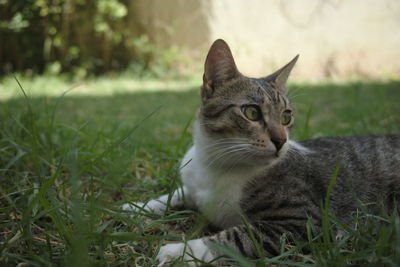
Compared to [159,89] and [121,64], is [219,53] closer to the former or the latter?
[159,89]

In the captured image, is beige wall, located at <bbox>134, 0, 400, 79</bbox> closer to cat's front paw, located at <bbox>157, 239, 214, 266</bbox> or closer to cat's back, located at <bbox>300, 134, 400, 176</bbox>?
cat's back, located at <bbox>300, 134, 400, 176</bbox>

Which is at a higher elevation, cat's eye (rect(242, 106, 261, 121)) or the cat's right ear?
the cat's right ear

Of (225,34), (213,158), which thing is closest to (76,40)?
(225,34)

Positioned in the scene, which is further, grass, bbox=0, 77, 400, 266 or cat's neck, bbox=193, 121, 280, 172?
cat's neck, bbox=193, 121, 280, 172

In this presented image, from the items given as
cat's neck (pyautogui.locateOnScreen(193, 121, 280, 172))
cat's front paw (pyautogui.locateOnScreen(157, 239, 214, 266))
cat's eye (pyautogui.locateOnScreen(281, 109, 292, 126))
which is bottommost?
cat's front paw (pyautogui.locateOnScreen(157, 239, 214, 266))

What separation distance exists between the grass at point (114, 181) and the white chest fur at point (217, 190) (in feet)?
0.27

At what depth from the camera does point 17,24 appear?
6.51 m

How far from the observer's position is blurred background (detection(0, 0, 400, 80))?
285 inches

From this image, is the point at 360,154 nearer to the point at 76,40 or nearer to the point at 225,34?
the point at 225,34

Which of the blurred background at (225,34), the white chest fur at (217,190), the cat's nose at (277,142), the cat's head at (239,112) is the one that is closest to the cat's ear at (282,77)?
the cat's head at (239,112)

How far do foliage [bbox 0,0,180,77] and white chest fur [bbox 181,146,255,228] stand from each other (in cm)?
623

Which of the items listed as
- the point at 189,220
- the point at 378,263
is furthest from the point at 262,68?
the point at 378,263

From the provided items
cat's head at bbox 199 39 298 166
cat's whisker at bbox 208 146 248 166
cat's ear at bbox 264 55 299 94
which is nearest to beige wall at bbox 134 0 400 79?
cat's ear at bbox 264 55 299 94

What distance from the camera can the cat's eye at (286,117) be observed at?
176 cm
